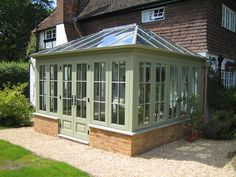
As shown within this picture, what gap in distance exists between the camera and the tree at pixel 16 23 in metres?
31.9

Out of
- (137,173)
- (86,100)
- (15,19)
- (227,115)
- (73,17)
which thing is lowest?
(137,173)

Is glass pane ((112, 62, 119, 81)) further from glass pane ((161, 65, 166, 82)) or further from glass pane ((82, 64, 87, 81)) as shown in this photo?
glass pane ((161, 65, 166, 82))

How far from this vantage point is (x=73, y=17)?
→ 16484 mm

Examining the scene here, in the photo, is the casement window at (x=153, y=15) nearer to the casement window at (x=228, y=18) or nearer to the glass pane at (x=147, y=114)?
the casement window at (x=228, y=18)

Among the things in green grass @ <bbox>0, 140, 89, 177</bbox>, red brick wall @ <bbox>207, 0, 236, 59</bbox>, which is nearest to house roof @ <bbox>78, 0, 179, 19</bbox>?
red brick wall @ <bbox>207, 0, 236, 59</bbox>

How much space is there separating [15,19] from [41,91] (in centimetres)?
2404

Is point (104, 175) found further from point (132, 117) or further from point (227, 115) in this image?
point (227, 115)

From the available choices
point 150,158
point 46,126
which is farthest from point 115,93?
point 46,126

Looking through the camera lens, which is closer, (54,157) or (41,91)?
(54,157)

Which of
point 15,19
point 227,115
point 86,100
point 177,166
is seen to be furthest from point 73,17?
point 15,19

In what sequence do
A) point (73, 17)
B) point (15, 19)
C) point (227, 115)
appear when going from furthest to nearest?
point (15, 19) → point (73, 17) → point (227, 115)

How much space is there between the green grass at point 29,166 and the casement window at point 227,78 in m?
8.79

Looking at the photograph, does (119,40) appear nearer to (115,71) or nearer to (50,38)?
(115,71)

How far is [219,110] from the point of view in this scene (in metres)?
11.1
